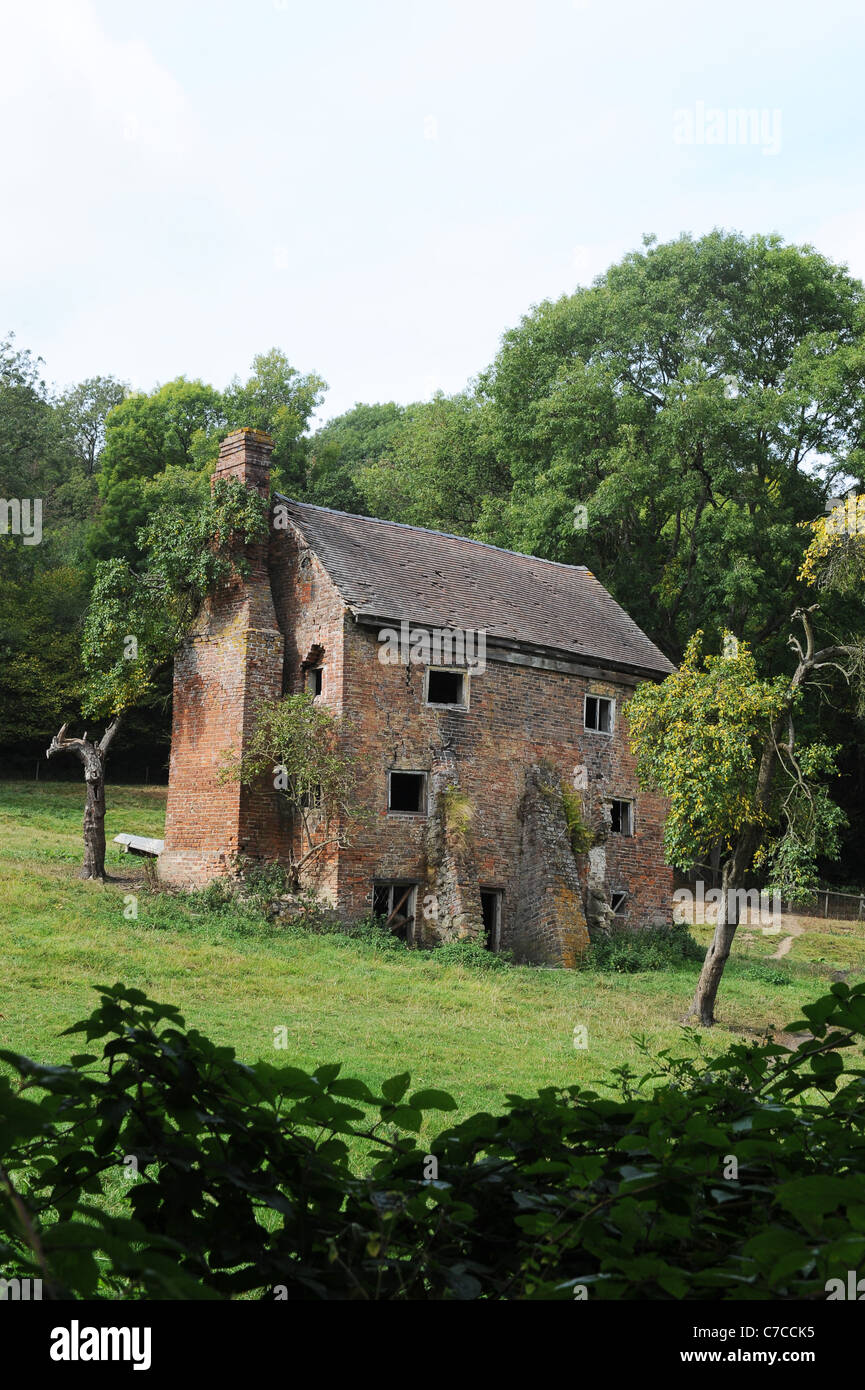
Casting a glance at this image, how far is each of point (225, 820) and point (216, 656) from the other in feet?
12.4

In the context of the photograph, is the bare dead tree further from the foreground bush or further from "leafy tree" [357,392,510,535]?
the foreground bush

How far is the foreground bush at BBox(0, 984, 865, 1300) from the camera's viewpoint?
2.35 meters

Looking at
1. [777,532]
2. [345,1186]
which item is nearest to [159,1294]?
[345,1186]

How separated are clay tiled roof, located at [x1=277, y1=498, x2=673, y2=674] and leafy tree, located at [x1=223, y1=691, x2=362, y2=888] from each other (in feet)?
8.29

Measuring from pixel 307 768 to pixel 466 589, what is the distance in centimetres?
726

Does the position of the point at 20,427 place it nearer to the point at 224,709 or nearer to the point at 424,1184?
the point at 224,709

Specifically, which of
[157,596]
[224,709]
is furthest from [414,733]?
[157,596]

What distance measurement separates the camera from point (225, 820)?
25422mm

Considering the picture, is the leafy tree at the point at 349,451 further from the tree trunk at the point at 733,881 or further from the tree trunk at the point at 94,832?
the tree trunk at the point at 733,881

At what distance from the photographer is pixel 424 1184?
2.82m

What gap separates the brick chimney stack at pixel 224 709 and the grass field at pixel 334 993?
151cm

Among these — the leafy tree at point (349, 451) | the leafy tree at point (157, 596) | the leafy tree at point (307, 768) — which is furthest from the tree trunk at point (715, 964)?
the leafy tree at point (349, 451)

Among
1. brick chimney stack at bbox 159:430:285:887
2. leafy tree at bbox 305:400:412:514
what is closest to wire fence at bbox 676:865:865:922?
leafy tree at bbox 305:400:412:514
